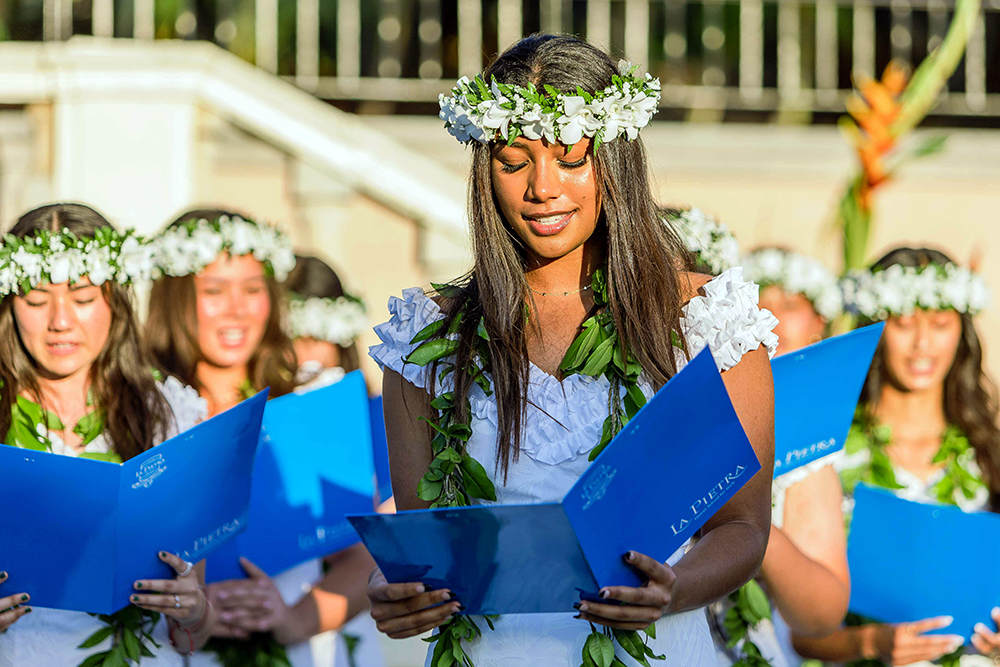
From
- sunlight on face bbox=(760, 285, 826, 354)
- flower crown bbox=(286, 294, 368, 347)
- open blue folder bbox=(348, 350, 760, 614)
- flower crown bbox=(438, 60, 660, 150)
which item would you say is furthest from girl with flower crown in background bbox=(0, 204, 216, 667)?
sunlight on face bbox=(760, 285, 826, 354)

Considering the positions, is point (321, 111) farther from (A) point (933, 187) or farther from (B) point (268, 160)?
(A) point (933, 187)

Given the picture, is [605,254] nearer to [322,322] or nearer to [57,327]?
[57,327]

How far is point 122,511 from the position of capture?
100 inches

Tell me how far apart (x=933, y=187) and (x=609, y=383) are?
6362mm

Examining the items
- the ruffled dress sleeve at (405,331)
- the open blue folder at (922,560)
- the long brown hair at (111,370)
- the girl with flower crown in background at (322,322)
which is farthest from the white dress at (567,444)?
the girl with flower crown in background at (322,322)

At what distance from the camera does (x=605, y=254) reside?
2.43 metres

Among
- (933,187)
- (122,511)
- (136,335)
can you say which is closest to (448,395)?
(122,511)

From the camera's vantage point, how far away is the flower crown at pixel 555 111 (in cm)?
227

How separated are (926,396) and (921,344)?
6.8 inches

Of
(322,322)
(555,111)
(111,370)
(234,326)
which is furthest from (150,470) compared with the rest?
(322,322)

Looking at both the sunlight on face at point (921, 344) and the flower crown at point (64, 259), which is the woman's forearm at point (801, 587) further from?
the flower crown at point (64, 259)

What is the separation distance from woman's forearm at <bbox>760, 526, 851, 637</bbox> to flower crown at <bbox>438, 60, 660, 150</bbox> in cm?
116

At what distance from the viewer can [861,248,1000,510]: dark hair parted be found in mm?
4227

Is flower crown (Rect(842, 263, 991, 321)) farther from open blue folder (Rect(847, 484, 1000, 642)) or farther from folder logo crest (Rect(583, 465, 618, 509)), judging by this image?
folder logo crest (Rect(583, 465, 618, 509))
